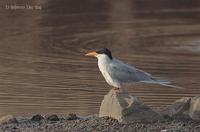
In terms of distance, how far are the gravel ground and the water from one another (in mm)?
1270

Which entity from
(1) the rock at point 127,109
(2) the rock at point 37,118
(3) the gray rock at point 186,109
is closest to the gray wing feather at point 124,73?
(1) the rock at point 127,109

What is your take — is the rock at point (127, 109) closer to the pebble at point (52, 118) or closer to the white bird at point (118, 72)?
the white bird at point (118, 72)

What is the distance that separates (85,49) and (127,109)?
9.57 metres

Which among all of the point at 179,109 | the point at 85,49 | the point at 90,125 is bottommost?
the point at 90,125

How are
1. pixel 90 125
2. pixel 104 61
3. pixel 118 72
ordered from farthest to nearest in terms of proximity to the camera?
pixel 104 61
pixel 118 72
pixel 90 125

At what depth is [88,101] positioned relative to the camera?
14.7 metres

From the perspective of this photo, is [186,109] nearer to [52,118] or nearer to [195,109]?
[195,109]

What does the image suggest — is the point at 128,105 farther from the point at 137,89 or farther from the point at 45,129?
the point at 137,89

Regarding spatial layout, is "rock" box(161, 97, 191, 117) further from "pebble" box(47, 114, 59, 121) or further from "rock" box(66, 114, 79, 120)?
"pebble" box(47, 114, 59, 121)

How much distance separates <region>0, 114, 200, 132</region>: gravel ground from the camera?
1162 centimetres

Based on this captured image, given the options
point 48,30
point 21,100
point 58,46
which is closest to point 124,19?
point 48,30

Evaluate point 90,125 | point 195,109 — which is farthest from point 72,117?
point 195,109

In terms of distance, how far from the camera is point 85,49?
70.4 feet

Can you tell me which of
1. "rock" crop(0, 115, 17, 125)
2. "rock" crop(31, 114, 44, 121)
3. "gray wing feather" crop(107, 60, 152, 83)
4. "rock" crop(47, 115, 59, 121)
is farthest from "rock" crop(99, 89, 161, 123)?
"rock" crop(0, 115, 17, 125)
